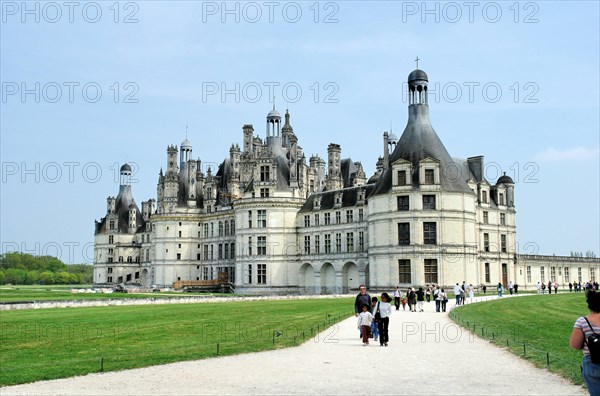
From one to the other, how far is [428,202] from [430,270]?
6242 millimetres

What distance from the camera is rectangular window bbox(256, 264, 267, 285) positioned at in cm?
7525

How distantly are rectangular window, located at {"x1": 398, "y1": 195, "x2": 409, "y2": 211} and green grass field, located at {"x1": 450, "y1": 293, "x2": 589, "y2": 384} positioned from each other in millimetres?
23772

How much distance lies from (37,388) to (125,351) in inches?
208

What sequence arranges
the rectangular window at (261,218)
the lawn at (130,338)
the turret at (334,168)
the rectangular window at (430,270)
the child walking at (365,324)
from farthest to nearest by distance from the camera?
1. the turret at (334,168)
2. the rectangular window at (261,218)
3. the rectangular window at (430,270)
4. the child walking at (365,324)
5. the lawn at (130,338)

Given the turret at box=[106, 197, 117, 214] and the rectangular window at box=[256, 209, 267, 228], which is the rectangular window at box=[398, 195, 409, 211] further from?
the turret at box=[106, 197, 117, 214]

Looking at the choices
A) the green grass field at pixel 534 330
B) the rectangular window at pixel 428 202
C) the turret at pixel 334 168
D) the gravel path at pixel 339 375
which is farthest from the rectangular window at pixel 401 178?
the gravel path at pixel 339 375

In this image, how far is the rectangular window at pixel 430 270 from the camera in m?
59.2

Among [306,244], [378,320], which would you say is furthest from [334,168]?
[378,320]

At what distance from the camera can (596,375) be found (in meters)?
8.41

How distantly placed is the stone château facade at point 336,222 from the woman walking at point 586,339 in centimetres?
5098

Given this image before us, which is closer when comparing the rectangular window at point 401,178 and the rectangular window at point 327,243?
the rectangular window at point 401,178

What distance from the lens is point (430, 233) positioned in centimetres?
5950

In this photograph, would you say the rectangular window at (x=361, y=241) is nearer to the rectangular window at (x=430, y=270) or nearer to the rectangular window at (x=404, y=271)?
the rectangular window at (x=404, y=271)

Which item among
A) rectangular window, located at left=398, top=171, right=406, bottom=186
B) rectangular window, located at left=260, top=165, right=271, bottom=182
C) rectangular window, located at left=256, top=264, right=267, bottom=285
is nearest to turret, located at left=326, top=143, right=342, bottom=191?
rectangular window, located at left=260, top=165, right=271, bottom=182
